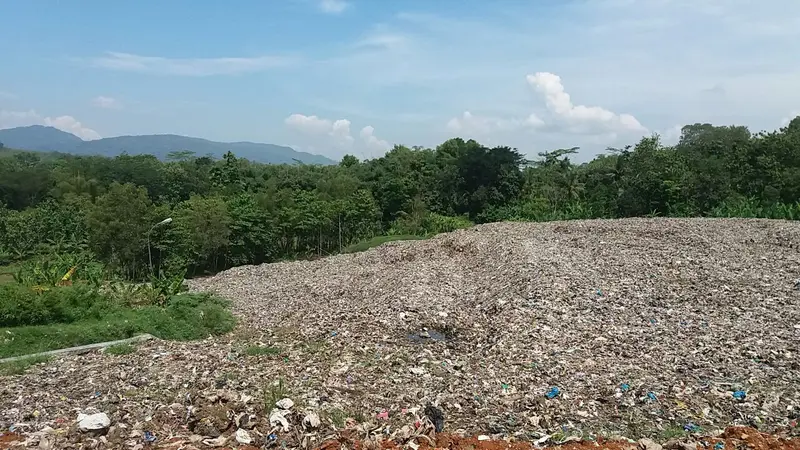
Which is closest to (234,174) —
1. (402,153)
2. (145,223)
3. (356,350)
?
(402,153)

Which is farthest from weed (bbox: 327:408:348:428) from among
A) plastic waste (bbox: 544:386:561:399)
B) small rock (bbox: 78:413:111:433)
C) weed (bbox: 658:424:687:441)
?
weed (bbox: 658:424:687:441)

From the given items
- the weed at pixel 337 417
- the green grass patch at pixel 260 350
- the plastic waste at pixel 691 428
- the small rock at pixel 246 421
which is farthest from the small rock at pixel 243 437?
the plastic waste at pixel 691 428

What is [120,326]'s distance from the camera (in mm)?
10820

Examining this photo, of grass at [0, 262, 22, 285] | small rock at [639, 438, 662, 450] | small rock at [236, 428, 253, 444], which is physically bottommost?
grass at [0, 262, 22, 285]

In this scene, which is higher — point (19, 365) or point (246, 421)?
point (246, 421)

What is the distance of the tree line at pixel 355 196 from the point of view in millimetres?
25047

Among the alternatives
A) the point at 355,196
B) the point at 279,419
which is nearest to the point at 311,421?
the point at 279,419

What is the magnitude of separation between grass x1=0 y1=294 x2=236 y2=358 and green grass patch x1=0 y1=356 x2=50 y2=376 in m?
0.82

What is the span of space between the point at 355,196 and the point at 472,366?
26195mm

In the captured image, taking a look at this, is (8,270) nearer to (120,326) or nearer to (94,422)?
(120,326)

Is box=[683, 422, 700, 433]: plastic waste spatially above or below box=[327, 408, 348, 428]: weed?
above

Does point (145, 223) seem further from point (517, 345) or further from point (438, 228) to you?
point (517, 345)

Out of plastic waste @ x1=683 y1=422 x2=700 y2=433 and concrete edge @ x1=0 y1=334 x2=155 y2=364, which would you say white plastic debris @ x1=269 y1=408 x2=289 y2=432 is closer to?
plastic waste @ x1=683 y1=422 x2=700 y2=433

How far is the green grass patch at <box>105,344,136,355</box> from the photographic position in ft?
30.6
